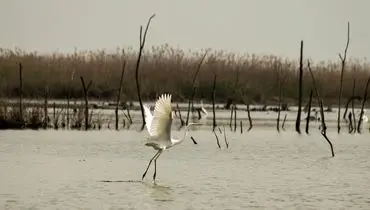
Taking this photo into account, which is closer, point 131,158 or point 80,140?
point 131,158

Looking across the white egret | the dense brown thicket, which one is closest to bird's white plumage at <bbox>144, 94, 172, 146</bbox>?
the white egret

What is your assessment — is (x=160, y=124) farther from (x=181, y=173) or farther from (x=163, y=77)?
(x=163, y=77)

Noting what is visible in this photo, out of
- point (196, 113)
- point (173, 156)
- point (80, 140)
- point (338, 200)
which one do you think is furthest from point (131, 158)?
point (196, 113)

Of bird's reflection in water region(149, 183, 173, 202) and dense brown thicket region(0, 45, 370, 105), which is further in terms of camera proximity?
dense brown thicket region(0, 45, 370, 105)

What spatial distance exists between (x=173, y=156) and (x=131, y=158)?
2.96 feet

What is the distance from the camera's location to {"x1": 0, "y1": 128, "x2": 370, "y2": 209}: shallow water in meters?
9.78

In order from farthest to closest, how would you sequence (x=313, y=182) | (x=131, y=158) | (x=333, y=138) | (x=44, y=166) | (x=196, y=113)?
(x=196, y=113)
(x=333, y=138)
(x=131, y=158)
(x=44, y=166)
(x=313, y=182)

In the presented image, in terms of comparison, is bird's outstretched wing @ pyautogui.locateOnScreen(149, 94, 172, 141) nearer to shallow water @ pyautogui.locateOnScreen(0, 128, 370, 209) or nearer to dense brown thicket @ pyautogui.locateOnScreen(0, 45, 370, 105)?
shallow water @ pyautogui.locateOnScreen(0, 128, 370, 209)

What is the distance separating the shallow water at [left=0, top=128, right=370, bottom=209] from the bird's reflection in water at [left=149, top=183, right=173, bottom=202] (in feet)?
0.04

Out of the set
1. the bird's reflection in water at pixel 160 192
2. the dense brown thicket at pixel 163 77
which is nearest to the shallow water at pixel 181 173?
the bird's reflection in water at pixel 160 192

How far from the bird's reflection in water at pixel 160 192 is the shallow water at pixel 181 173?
1 cm

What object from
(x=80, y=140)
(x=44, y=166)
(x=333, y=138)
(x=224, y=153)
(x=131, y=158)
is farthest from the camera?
(x=333, y=138)

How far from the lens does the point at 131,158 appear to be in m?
14.6

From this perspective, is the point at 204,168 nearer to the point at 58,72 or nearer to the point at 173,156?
the point at 173,156
